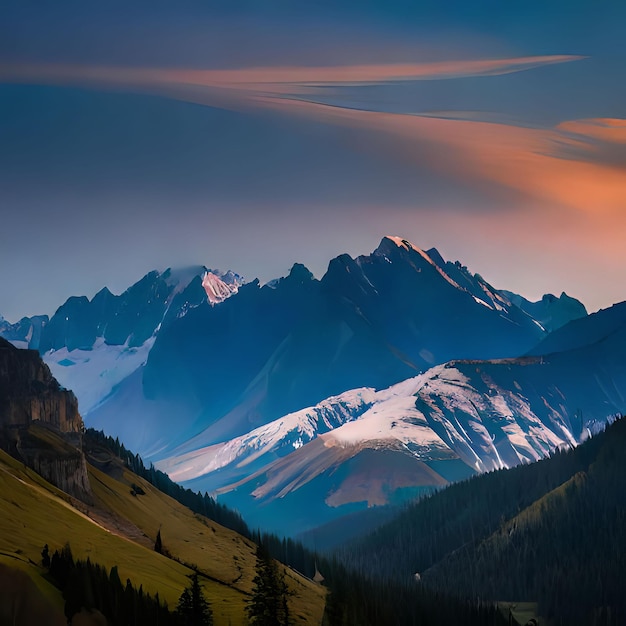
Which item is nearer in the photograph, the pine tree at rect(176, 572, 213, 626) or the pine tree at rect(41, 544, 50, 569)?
the pine tree at rect(41, 544, 50, 569)

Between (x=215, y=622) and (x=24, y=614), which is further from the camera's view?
(x=215, y=622)

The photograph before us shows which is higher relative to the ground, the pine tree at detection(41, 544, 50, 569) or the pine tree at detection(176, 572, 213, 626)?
the pine tree at detection(41, 544, 50, 569)

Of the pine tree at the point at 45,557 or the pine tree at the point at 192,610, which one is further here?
the pine tree at the point at 192,610

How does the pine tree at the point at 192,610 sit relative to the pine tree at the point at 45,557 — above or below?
below

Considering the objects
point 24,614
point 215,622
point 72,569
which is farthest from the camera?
point 215,622

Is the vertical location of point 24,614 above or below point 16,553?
below

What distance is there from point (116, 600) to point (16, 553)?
49.8 ft

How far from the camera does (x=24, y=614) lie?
15888 centimetres

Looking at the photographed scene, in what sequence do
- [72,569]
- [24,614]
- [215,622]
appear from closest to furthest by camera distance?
[24,614]
[72,569]
[215,622]

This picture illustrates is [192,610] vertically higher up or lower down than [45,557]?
lower down

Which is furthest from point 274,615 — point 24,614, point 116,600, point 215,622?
point 24,614

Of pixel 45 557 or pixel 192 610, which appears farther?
pixel 192 610

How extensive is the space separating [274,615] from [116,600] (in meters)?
32.0

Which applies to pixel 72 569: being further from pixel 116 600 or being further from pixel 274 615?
pixel 274 615
